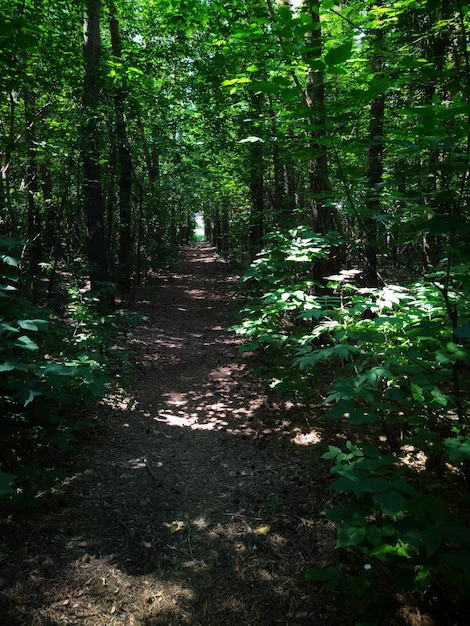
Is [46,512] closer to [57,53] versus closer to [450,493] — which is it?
[450,493]

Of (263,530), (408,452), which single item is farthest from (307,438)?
(263,530)

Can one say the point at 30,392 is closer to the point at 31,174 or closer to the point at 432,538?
the point at 432,538

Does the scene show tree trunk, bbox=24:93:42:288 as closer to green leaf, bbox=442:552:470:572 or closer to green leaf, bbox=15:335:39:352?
green leaf, bbox=15:335:39:352

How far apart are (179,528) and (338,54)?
3683mm

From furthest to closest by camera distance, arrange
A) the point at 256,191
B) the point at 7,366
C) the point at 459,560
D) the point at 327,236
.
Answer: the point at 256,191, the point at 327,236, the point at 7,366, the point at 459,560

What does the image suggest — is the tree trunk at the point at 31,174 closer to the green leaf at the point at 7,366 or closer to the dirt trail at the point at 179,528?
the green leaf at the point at 7,366

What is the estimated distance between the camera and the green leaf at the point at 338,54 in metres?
1.83

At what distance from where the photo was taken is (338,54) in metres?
1.86

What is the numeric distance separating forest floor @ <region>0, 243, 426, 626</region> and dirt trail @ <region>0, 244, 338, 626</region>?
0.03 feet

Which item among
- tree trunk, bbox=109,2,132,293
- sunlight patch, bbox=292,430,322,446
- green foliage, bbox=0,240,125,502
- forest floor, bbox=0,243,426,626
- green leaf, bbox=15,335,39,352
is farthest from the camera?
tree trunk, bbox=109,2,132,293

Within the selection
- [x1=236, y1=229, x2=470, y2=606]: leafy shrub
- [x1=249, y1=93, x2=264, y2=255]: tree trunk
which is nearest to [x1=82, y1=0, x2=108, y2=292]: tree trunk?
[x1=249, y1=93, x2=264, y2=255]: tree trunk

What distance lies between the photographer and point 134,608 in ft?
8.02

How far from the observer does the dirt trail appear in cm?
244

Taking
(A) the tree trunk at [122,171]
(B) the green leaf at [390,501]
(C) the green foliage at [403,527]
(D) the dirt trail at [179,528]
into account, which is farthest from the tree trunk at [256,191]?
(B) the green leaf at [390,501]
